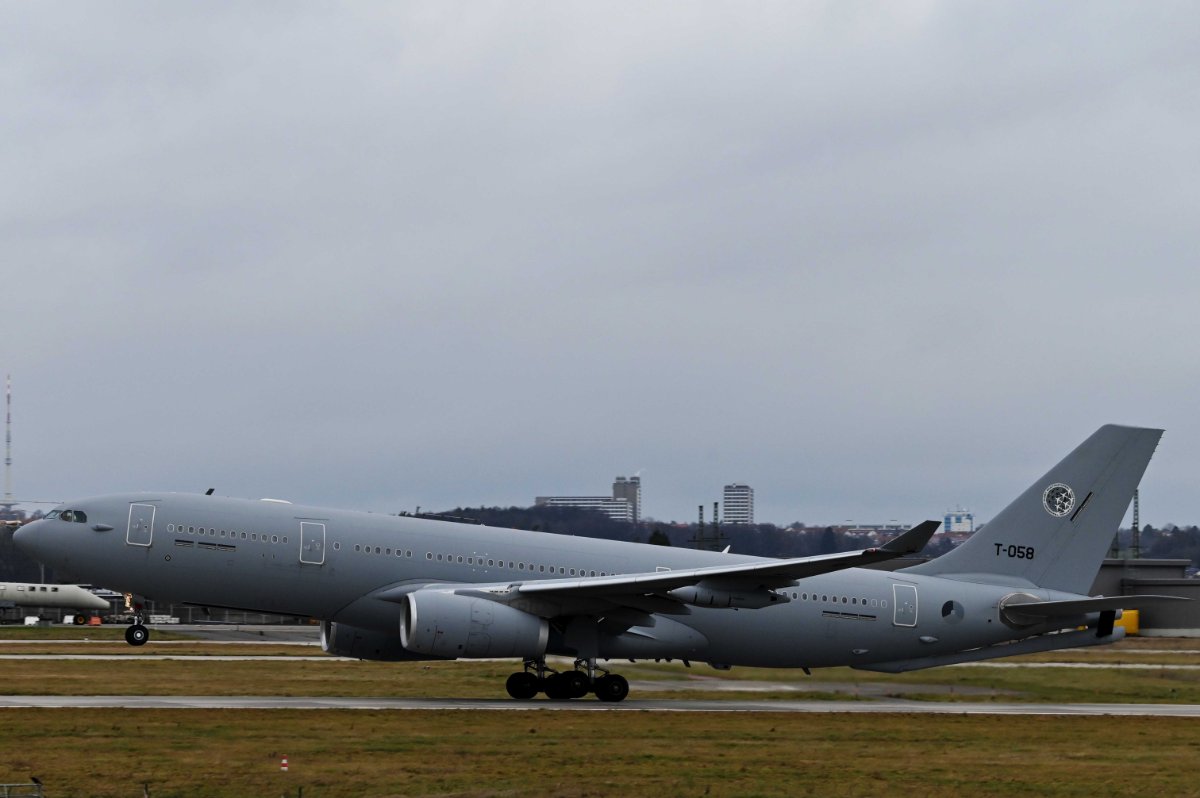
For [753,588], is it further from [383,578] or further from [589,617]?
[383,578]

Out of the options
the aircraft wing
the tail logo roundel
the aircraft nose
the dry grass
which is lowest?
the dry grass

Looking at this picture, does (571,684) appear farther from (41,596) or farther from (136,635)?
(41,596)

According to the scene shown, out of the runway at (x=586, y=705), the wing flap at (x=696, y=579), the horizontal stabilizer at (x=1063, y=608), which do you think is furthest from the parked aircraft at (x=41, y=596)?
the horizontal stabilizer at (x=1063, y=608)

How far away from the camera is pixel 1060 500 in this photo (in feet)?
111

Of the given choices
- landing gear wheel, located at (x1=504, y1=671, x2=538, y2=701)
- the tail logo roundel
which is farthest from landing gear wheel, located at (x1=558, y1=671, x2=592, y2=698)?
the tail logo roundel

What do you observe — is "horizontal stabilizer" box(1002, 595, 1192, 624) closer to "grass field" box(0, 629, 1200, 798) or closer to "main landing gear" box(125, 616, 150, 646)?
"grass field" box(0, 629, 1200, 798)

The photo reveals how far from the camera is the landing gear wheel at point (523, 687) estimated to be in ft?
102

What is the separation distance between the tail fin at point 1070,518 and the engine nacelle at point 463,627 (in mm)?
10781

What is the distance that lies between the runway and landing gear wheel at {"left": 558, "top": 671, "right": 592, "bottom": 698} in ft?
0.80

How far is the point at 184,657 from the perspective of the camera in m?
46.8

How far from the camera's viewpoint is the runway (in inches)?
1107

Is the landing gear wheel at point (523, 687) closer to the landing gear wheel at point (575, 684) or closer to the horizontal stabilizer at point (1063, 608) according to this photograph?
the landing gear wheel at point (575, 684)

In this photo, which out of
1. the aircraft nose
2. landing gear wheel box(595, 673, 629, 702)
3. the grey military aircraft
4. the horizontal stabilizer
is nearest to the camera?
the grey military aircraft

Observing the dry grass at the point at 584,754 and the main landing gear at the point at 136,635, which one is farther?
the main landing gear at the point at 136,635
